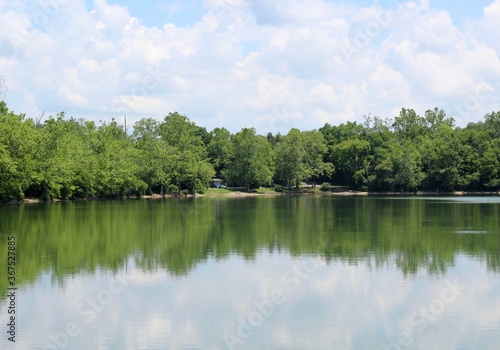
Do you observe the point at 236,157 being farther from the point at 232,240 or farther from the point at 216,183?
the point at 232,240

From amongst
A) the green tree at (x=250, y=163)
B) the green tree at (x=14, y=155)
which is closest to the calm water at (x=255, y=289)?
the green tree at (x=14, y=155)

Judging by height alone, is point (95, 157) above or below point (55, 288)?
above

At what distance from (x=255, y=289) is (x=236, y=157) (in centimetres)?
8818

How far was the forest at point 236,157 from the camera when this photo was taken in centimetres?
6794

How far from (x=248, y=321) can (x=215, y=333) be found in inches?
49.4

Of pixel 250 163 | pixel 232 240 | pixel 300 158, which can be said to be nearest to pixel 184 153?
pixel 250 163

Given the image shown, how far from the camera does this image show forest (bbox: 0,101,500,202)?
6794 centimetres

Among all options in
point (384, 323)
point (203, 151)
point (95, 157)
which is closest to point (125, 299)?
point (384, 323)

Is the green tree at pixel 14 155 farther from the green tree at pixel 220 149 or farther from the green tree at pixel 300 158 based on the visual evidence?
the green tree at pixel 220 149

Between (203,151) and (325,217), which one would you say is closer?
(325,217)

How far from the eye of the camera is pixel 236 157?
351 feet

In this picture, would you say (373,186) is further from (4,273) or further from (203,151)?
(4,273)

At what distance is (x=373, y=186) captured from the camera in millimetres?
110000

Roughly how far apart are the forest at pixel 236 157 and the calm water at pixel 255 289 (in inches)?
1350
